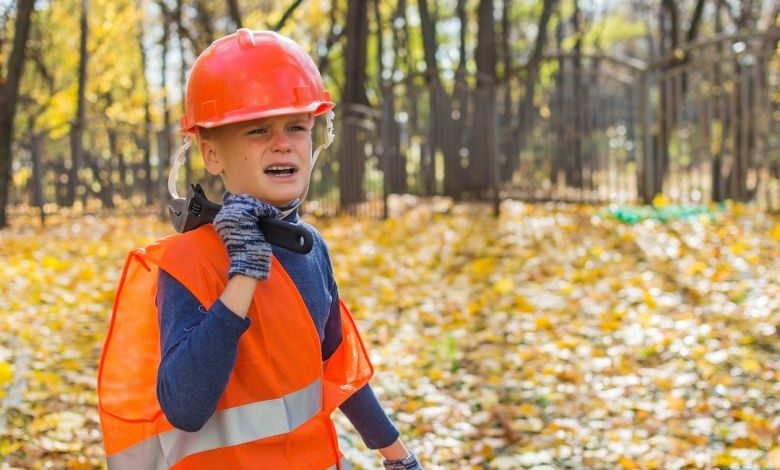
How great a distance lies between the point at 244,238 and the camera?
1603 mm

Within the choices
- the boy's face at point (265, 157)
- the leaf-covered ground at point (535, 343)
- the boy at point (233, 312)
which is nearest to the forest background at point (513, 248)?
the leaf-covered ground at point (535, 343)

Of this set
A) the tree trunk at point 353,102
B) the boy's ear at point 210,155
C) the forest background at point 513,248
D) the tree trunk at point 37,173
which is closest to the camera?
the boy's ear at point 210,155

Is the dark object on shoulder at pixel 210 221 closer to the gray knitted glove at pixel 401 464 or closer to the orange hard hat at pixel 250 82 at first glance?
the orange hard hat at pixel 250 82

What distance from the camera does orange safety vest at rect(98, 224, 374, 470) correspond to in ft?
5.54

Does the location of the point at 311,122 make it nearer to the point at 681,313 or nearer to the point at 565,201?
the point at 681,313

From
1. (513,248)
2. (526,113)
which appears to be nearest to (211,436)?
(513,248)

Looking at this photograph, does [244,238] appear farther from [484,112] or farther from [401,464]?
[484,112]

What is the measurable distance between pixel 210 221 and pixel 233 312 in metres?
0.26

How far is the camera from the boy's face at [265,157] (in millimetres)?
1764

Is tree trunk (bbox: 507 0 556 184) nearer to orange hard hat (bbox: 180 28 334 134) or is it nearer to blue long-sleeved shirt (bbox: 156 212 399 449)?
orange hard hat (bbox: 180 28 334 134)

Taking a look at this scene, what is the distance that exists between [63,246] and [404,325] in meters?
6.97

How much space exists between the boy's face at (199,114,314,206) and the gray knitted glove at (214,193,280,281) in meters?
0.15

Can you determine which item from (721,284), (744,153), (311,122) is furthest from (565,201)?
(311,122)

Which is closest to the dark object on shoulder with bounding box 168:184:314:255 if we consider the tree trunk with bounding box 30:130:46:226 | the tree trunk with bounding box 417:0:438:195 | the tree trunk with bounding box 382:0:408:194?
the tree trunk with bounding box 382:0:408:194
